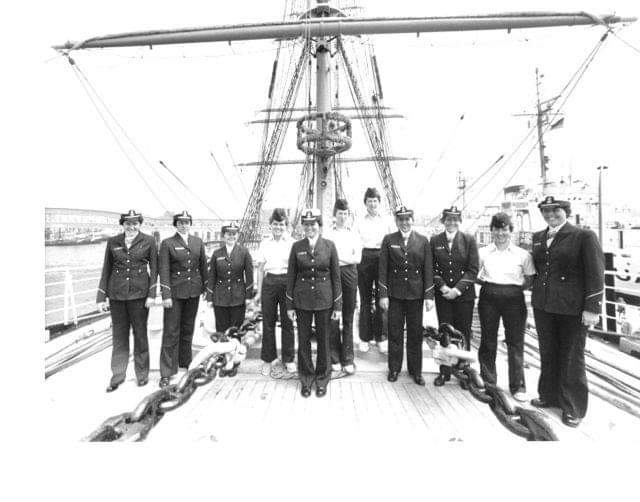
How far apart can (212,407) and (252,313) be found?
1.62m

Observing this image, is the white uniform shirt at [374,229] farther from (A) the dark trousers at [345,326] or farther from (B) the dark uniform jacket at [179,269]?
(B) the dark uniform jacket at [179,269]

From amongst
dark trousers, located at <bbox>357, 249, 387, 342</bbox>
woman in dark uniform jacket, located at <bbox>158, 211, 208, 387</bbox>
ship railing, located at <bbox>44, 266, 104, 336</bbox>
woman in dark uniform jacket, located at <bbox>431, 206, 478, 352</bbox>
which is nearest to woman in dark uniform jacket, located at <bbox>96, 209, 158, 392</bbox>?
woman in dark uniform jacket, located at <bbox>158, 211, 208, 387</bbox>

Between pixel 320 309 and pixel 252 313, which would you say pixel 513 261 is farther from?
pixel 252 313

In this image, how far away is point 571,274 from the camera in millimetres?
2145

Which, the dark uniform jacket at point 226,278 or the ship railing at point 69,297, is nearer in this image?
the dark uniform jacket at point 226,278

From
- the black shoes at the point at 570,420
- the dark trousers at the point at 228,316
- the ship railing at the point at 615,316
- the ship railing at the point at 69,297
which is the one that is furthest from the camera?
the ship railing at the point at 615,316

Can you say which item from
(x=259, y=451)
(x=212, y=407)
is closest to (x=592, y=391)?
(x=259, y=451)

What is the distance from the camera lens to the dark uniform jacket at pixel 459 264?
8.55ft

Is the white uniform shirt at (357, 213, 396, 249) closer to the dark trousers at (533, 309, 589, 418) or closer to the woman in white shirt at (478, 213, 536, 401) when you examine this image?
the woman in white shirt at (478, 213, 536, 401)

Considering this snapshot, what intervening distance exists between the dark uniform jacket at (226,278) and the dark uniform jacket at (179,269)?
0.13 m

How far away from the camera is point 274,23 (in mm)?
5387

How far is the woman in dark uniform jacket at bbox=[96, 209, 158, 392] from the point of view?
2.68m

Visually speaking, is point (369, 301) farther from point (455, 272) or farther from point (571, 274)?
point (571, 274)

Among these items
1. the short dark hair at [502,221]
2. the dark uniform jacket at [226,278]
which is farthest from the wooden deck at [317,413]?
the short dark hair at [502,221]
